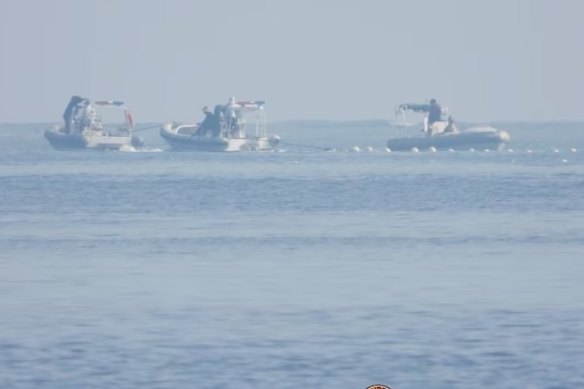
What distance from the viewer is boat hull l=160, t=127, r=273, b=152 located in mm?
106625

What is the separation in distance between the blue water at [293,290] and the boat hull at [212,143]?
49.8 metres

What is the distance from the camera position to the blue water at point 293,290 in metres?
19.5

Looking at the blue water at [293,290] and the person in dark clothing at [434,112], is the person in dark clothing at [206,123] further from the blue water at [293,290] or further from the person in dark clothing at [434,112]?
the blue water at [293,290]

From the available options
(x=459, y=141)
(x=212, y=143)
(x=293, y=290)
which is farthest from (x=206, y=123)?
(x=293, y=290)

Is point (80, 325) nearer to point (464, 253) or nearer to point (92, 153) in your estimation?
point (464, 253)

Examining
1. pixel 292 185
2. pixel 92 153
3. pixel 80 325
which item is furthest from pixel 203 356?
pixel 92 153

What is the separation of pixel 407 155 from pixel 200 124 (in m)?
14.8

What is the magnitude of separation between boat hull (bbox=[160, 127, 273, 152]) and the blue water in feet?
163

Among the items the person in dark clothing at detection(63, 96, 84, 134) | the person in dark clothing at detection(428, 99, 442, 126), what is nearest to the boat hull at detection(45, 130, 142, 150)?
the person in dark clothing at detection(63, 96, 84, 134)

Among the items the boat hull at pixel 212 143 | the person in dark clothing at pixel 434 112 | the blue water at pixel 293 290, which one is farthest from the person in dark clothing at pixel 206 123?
the blue water at pixel 293 290

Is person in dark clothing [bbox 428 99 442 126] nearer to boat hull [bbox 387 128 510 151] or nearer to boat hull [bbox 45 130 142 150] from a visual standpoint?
boat hull [bbox 387 128 510 151]

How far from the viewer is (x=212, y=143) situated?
351 feet

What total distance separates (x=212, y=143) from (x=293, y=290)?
80541 millimetres

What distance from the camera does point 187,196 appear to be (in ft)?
186
